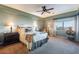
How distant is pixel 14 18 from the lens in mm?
1462

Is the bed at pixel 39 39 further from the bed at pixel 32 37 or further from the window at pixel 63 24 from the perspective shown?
the window at pixel 63 24

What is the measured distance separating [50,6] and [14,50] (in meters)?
1.33

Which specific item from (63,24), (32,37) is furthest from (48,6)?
(32,37)

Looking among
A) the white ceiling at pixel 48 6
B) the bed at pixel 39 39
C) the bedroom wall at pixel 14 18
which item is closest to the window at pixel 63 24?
the white ceiling at pixel 48 6

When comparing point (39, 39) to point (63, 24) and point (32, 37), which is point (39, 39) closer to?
point (32, 37)

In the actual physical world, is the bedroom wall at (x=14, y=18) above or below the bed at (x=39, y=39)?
above

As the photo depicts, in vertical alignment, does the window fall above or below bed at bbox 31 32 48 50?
above

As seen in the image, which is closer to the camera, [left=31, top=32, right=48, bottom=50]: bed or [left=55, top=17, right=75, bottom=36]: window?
[left=55, top=17, right=75, bottom=36]: window

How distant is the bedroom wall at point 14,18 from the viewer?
4.49 feet

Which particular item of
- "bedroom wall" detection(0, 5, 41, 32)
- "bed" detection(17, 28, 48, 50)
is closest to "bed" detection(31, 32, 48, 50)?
"bed" detection(17, 28, 48, 50)

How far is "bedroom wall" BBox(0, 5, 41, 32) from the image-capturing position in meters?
1.37

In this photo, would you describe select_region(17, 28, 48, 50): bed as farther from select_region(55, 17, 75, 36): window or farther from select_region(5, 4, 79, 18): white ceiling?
select_region(5, 4, 79, 18): white ceiling
